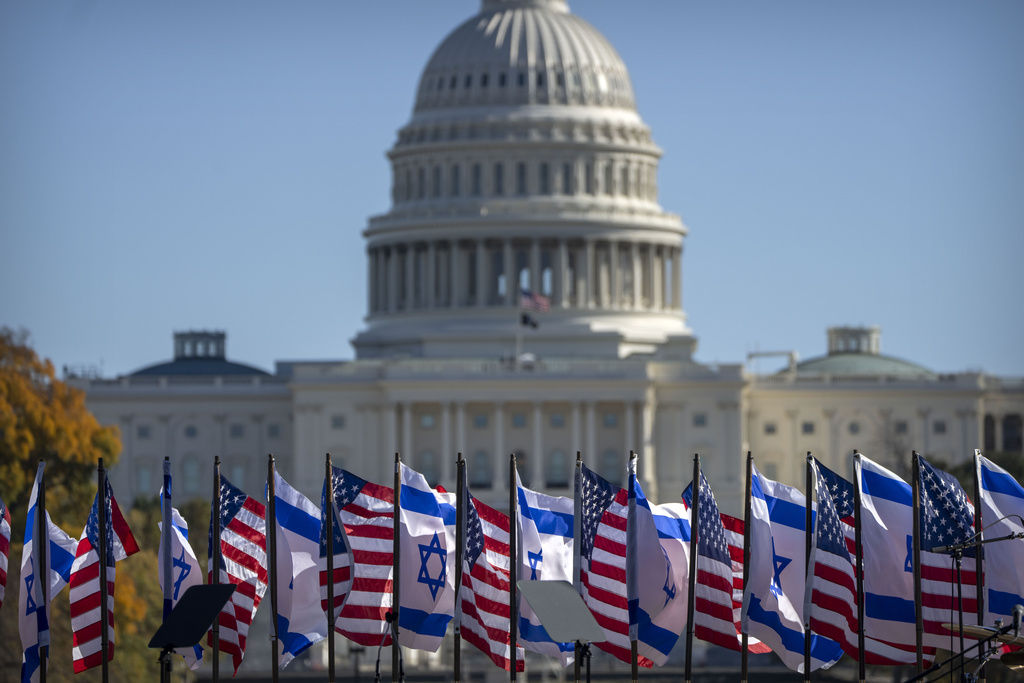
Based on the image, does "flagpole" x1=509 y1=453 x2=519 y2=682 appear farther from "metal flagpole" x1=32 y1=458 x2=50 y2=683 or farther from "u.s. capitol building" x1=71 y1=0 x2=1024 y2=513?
"u.s. capitol building" x1=71 y1=0 x2=1024 y2=513

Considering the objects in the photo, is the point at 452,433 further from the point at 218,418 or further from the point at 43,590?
the point at 43,590

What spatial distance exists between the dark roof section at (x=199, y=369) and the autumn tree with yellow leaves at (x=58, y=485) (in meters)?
Result: 50.6

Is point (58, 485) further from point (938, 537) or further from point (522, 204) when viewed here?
point (522, 204)

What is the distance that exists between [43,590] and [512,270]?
10685 cm

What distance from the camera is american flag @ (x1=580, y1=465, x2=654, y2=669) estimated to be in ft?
220

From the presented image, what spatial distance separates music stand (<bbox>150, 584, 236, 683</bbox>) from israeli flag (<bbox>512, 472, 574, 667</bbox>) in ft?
36.0

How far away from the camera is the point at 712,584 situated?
2645 inches

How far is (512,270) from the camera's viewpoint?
566 feet

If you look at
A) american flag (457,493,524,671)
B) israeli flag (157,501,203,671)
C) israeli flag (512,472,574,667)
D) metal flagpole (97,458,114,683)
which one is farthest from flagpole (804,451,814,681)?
metal flagpole (97,458,114,683)

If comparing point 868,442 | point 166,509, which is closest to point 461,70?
point 868,442

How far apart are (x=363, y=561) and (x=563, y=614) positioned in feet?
36.4

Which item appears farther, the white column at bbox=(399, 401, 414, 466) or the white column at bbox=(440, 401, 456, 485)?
the white column at bbox=(399, 401, 414, 466)

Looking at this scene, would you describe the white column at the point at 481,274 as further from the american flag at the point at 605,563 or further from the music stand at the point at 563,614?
the music stand at the point at 563,614

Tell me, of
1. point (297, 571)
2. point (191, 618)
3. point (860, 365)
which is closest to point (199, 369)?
point (860, 365)
